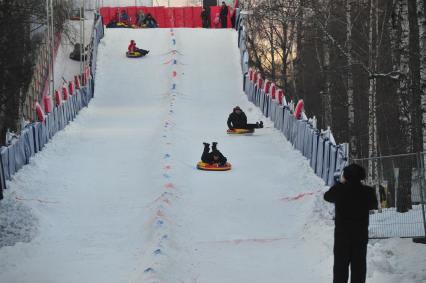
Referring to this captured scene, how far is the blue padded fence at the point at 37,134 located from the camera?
14945 mm

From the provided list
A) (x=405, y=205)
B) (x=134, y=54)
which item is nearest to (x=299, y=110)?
(x=405, y=205)

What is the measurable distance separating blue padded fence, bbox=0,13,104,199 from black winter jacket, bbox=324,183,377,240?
261 inches

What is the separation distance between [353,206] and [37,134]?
11661 mm

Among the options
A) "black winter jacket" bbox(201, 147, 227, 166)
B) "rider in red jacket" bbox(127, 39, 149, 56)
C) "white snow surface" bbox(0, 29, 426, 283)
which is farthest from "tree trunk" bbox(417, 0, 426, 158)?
"rider in red jacket" bbox(127, 39, 149, 56)

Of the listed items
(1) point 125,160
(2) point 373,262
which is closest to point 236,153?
(1) point 125,160

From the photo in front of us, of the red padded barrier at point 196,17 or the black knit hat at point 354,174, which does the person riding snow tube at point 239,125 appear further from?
the red padded barrier at point 196,17

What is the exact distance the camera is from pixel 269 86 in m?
26.1

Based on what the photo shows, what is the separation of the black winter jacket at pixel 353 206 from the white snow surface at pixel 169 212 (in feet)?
4.05

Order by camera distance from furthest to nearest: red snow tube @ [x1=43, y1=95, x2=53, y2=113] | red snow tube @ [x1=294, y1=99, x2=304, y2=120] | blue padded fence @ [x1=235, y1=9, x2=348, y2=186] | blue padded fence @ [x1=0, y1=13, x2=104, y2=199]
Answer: red snow tube @ [x1=43, y1=95, x2=53, y2=113] → red snow tube @ [x1=294, y1=99, x2=304, y2=120] → blue padded fence @ [x1=0, y1=13, x2=104, y2=199] → blue padded fence @ [x1=235, y1=9, x2=348, y2=186]

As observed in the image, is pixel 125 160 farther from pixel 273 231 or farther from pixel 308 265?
pixel 308 265

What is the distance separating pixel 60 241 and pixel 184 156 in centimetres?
730

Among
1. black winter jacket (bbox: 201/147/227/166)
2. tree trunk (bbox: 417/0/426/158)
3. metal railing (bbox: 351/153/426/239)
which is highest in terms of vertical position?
tree trunk (bbox: 417/0/426/158)

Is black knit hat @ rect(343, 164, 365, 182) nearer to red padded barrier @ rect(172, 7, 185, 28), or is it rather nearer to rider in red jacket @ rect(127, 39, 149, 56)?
rider in red jacket @ rect(127, 39, 149, 56)

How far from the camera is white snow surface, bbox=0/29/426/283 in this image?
408 inches
